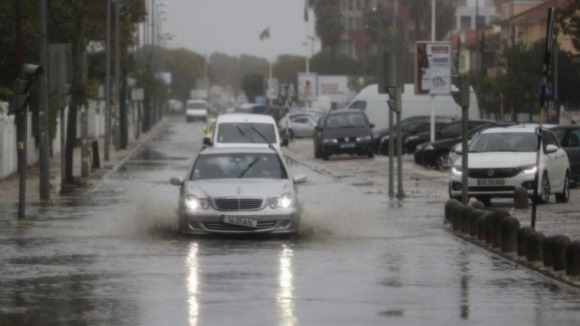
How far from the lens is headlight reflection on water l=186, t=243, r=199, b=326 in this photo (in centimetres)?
1382

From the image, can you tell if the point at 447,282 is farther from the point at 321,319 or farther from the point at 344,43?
the point at 344,43

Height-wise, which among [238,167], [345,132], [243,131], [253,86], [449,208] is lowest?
[253,86]

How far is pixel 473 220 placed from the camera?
23312 millimetres

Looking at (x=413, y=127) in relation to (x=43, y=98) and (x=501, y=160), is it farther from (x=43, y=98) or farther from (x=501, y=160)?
(x=43, y=98)

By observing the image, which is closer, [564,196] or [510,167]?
[510,167]

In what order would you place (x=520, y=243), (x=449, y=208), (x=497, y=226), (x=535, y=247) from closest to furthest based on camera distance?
(x=535, y=247)
(x=520, y=243)
(x=497, y=226)
(x=449, y=208)

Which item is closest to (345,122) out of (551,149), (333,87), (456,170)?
(456,170)

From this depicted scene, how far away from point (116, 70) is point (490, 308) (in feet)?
159

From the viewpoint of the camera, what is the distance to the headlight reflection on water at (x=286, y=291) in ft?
44.5

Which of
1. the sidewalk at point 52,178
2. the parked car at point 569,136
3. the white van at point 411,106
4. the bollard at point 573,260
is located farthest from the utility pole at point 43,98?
the white van at point 411,106

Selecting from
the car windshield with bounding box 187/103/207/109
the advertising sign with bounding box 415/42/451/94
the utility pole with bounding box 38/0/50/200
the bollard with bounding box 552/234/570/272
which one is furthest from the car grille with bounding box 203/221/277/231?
the car windshield with bounding box 187/103/207/109

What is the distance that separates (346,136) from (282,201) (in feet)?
121

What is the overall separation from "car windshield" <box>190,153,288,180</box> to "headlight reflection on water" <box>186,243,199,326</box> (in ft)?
7.52

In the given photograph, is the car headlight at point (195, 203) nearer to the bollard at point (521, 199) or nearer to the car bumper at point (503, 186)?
the bollard at point (521, 199)
